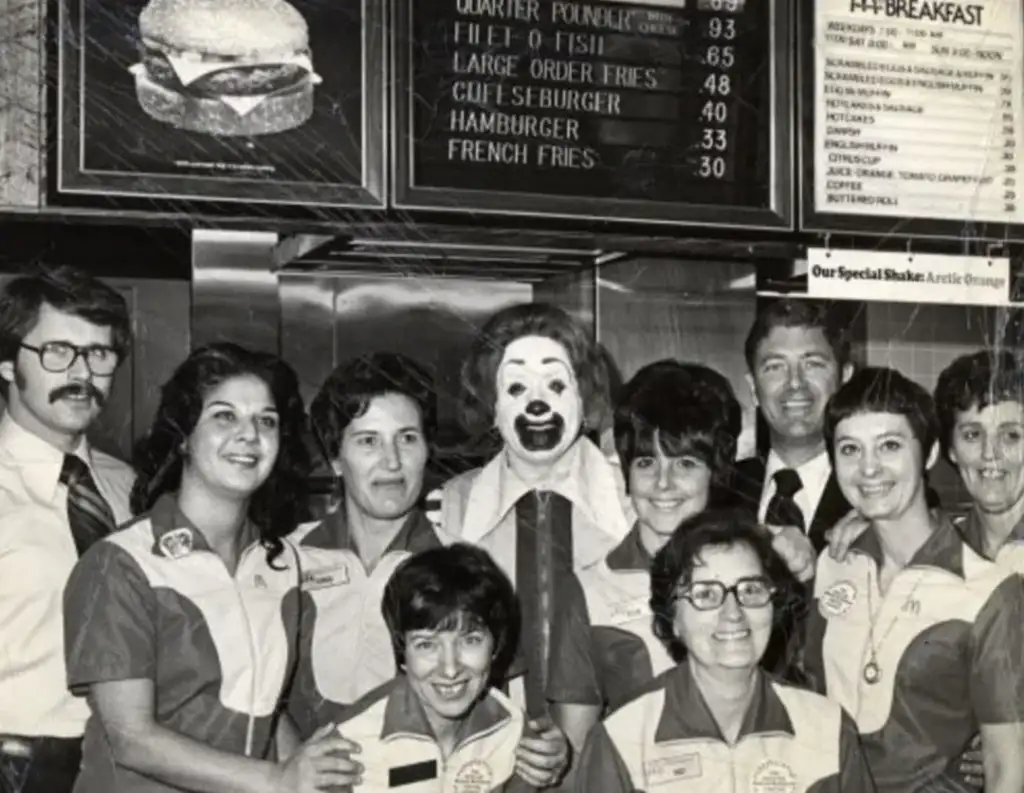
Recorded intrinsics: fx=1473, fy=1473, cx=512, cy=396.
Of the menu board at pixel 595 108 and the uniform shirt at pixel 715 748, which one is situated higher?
the menu board at pixel 595 108

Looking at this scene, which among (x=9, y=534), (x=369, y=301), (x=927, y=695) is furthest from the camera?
(x=927, y=695)

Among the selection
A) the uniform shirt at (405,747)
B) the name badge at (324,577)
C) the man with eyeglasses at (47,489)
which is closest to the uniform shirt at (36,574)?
the man with eyeglasses at (47,489)

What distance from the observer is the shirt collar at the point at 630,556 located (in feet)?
7.35

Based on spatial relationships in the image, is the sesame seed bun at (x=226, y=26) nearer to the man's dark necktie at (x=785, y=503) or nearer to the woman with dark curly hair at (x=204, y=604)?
the woman with dark curly hair at (x=204, y=604)

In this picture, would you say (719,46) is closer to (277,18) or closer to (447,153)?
(447,153)

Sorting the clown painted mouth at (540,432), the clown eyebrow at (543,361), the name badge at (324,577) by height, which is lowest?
the name badge at (324,577)

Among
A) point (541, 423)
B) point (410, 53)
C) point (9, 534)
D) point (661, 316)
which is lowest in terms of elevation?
point (9, 534)

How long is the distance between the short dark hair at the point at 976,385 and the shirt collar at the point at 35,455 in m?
1.36

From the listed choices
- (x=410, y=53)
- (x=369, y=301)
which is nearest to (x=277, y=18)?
(x=410, y=53)

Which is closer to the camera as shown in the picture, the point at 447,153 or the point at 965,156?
the point at 447,153

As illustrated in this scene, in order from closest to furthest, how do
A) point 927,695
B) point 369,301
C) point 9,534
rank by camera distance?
point 9,534
point 369,301
point 927,695

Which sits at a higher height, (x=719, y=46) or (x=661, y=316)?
(x=719, y=46)

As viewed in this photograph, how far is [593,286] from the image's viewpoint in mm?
2244

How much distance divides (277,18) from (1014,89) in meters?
1.22
